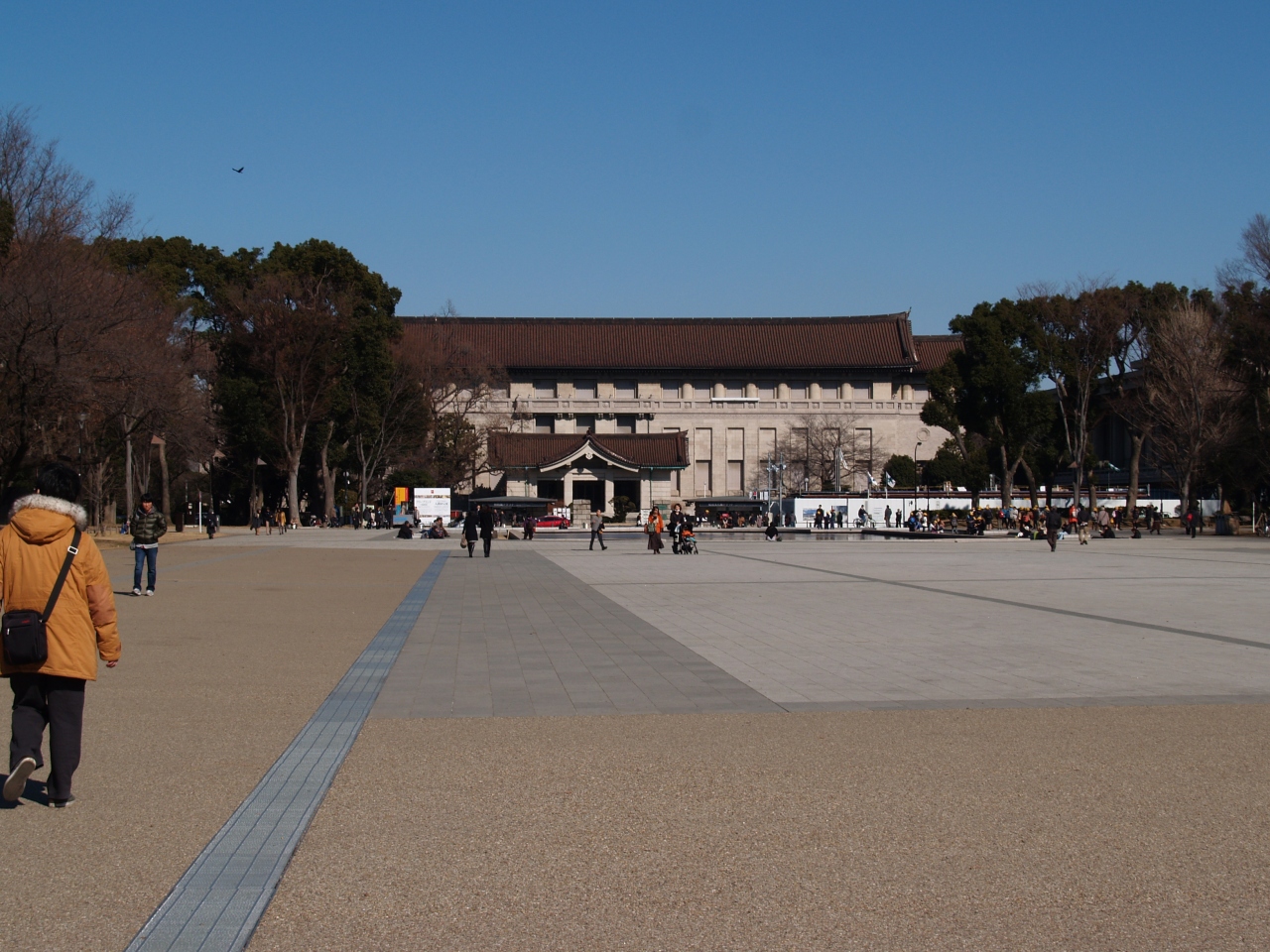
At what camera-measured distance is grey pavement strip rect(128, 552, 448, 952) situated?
419 centimetres

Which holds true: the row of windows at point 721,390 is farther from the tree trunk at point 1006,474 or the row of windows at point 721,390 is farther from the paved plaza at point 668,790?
the paved plaza at point 668,790

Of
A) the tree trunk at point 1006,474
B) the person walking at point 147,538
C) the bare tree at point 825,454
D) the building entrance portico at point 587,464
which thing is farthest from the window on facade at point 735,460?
the person walking at point 147,538

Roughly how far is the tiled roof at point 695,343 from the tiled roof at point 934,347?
328cm

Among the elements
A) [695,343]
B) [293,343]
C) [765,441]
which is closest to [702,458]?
[765,441]

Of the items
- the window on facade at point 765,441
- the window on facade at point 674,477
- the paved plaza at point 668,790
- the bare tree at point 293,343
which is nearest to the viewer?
the paved plaza at point 668,790

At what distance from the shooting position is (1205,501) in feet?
Result: 237

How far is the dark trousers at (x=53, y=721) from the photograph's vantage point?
580cm

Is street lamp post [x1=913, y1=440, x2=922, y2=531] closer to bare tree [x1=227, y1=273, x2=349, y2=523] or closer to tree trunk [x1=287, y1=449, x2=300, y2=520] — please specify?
bare tree [x1=227, y1=273, x2=349, y2=523]

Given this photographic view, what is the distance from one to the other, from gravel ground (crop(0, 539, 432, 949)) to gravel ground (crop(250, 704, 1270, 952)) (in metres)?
0.59

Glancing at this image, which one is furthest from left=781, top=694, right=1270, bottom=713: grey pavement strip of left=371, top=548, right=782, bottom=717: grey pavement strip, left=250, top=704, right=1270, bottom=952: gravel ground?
left=250, top=704, right=1270, bottom=952: gravel ground

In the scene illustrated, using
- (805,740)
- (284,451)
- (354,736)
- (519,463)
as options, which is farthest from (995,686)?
(519,463)

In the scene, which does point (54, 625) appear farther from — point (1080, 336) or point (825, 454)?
point (825, 454)

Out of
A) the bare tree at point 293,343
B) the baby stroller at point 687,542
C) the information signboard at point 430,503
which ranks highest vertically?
the bare tree at point 293,343

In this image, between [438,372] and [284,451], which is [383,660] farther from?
[438,372]
